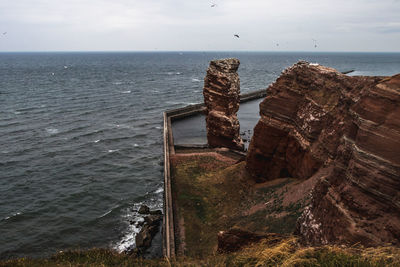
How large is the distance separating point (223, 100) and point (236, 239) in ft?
76.7

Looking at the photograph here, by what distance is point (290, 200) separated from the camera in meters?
17.1

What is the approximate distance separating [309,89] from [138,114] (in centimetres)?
4596

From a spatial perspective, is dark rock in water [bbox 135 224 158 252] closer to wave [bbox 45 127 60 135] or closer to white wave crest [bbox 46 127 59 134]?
wave [bbox 45 127 60 135]

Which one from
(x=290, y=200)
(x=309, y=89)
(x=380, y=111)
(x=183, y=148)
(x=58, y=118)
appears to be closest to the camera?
(x=380, y=111)

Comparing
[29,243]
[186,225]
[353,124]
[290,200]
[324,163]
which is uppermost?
[353,124]

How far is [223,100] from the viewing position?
34.5 metres

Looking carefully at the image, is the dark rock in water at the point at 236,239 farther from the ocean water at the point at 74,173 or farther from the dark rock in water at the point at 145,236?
the ocean water at the point at 74,173

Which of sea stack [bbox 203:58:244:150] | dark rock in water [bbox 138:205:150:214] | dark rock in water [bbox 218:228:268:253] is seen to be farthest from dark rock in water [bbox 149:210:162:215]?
dark rock in water [bbox 218:228:268:253]

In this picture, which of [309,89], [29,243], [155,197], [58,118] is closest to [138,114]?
[58,118]

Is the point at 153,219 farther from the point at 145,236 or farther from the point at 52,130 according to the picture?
the point at 52,130

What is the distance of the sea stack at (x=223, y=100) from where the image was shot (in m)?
34.1

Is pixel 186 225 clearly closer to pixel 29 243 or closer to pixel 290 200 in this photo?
pixel 290 200

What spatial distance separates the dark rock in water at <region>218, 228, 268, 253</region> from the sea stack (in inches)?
Result: 871

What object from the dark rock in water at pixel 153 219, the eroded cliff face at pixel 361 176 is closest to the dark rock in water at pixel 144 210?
the dark rock in water at pixel 153 219
